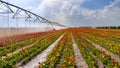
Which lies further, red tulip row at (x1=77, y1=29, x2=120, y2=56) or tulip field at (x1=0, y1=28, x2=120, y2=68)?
red tulip row at (x1=77, y1=29, x2=120, y2=56)

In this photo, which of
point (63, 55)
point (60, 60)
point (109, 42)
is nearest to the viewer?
point (60, 60)

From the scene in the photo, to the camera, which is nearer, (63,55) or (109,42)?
(63,55)

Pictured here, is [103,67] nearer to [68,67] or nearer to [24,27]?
[68,67]

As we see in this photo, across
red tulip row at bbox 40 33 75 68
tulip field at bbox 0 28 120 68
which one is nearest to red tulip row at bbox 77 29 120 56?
tulip field at bbox 0 28 120 68

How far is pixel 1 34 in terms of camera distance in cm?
3816

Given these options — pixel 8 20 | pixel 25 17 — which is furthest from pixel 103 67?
pixel 25 17

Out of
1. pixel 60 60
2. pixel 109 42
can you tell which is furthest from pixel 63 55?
pixel 109 42

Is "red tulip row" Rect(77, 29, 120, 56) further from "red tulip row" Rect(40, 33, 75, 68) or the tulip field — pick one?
"red tulip row" Rect(40, 33, 75, 68)

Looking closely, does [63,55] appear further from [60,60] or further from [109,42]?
[109,42]

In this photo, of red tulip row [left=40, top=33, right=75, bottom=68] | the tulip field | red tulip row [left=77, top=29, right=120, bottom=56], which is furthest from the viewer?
red tulip row [left=77, top=29, right=120, bottom=56]

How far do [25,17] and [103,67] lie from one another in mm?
43089

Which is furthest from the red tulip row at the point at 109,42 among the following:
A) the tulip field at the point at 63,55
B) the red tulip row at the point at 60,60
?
the red tulip row at the point at 60,60

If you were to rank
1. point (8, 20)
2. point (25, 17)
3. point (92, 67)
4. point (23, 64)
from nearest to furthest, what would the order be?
1. point (92, 67)
2. point (23, 64)
3. point (8, 20)
4. point (25, 17)

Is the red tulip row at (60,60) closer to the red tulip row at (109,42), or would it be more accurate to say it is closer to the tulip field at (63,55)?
the tulip field at (63,55)
